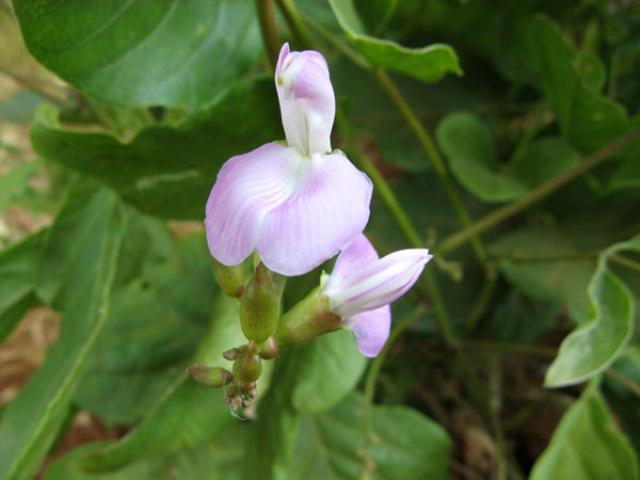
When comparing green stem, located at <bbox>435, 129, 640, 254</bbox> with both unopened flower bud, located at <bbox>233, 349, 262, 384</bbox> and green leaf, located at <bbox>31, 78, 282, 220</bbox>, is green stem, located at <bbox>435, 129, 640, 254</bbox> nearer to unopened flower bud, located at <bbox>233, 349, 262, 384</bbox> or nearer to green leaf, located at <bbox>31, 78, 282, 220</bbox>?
green leaf, located at <bbox>31, 78, 282, 220</bbox>

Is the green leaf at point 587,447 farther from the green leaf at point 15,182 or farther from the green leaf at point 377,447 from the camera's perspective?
the green leaf at point 15,182

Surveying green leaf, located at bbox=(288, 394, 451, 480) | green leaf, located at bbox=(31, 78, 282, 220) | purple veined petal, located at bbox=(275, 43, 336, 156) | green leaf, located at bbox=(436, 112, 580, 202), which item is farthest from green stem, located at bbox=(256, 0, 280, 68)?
green leaf, located at bbox=(288, 394, 451, 480)

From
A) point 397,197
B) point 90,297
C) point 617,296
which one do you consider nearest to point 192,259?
point 90,297

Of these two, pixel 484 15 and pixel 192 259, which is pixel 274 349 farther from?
pixel 484 15

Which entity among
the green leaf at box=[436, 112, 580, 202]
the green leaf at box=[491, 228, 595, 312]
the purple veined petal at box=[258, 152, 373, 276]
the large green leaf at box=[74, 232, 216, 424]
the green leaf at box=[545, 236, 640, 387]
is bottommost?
the green leaf at box=[491, 228, 595, 312]

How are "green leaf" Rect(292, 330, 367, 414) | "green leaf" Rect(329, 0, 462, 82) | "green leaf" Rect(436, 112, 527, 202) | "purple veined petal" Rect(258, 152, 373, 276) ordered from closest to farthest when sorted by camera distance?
"purple veined petal" Rect(258, 152, 373, 276)
"green leaf" Rect(329, 0, 462, 82)
"green leaf" Rect(292, 330, 367, 414)
"green leaf" Rect(436, 112, 527, 202)

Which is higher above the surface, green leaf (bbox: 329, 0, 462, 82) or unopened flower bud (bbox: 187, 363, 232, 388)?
green leaf (bbox: 329, 0, 462, 82)

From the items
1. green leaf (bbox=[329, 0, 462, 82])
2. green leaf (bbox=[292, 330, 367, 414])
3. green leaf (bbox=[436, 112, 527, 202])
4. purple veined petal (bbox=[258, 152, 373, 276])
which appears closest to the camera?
purple veined petal (bbox=[258, 152, 373, 276])
